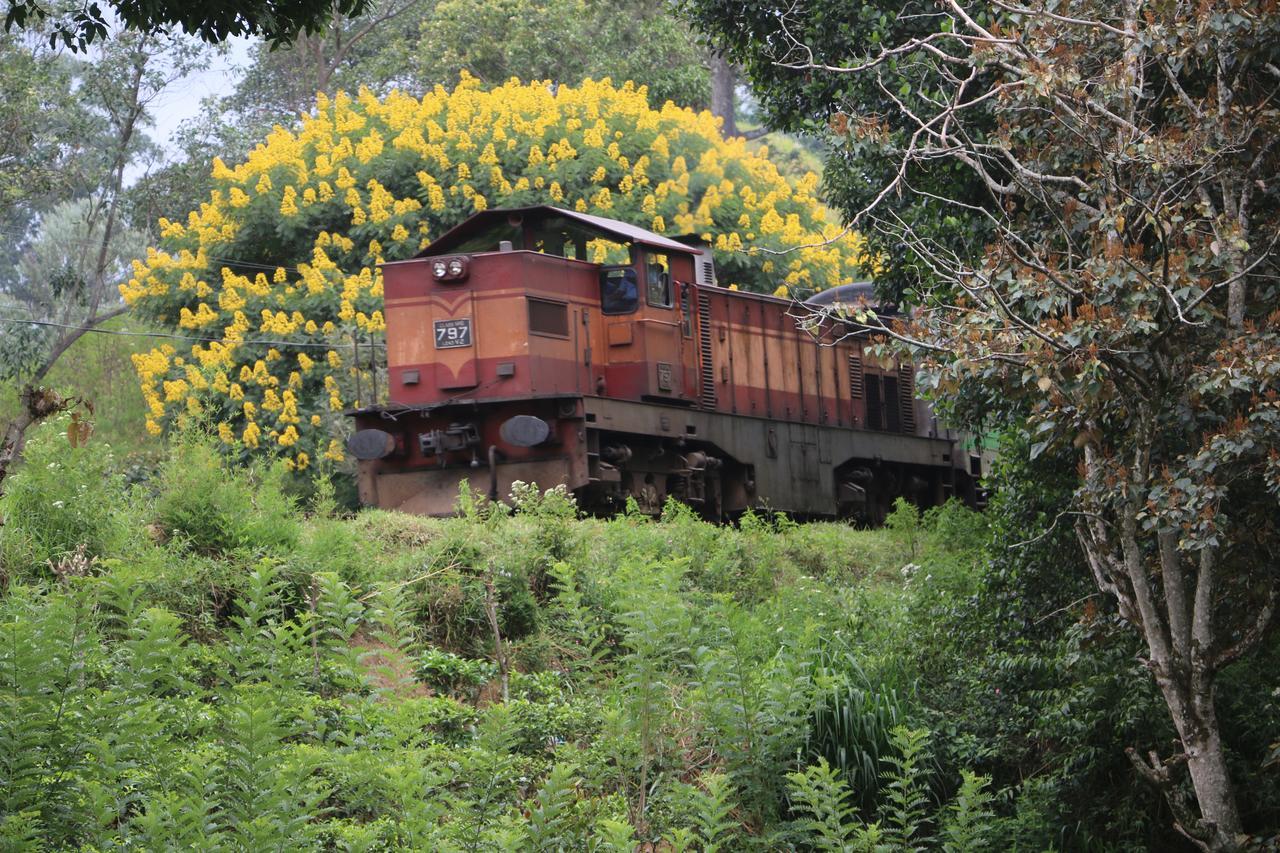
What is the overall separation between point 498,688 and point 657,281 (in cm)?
886

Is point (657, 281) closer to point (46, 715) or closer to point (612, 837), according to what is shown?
point (612, 837)

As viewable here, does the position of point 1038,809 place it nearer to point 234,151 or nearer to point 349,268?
point 349,268

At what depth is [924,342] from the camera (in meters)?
8.87

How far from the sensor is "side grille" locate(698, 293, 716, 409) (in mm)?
19823

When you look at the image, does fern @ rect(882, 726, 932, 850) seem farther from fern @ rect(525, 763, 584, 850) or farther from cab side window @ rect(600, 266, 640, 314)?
cab side window @ rect(600, 266, 640, 314)

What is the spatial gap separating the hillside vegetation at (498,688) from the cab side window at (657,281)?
455 centimetres

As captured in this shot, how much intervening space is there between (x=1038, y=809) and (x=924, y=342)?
10.1 feet

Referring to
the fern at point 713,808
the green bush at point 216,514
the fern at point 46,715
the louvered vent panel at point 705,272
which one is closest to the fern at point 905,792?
the fern at point 713,808

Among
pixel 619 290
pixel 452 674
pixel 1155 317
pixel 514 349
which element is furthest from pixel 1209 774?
pixel 619 290

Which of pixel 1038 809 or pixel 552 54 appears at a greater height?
pixel 552 54

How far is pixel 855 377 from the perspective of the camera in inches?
899

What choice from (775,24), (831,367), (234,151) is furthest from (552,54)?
(775,24)

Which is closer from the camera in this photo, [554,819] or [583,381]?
[554,819]

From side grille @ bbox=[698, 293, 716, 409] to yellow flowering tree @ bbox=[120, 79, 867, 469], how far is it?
189 inches
